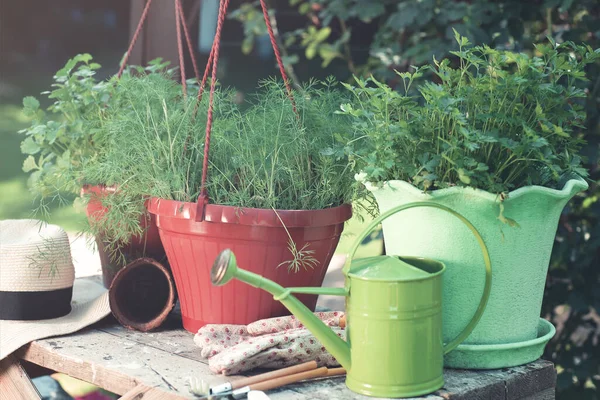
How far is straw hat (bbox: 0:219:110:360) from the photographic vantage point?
1389 millimetres

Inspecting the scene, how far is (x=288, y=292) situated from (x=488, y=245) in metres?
0.34

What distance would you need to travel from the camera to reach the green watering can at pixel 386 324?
1.04 meters

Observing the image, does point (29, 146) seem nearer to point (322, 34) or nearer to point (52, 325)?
point (52, 325)

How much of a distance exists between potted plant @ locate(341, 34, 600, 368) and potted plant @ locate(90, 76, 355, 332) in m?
0.14

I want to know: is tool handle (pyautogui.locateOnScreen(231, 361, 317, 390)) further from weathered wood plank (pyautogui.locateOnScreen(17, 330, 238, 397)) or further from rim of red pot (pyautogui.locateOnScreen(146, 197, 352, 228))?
rim of red pot (pyautogui.locateOnScreen(146, 197, 352, 228))

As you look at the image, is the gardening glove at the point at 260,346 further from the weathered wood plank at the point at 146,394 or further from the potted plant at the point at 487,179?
the potted plant at the point at 487,179

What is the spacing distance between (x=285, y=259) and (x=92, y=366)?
38 cm

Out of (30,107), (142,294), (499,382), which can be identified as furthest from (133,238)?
(499,382)

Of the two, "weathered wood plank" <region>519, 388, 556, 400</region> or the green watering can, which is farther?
"weathered wood plank" <region>519, 388, 556, 400</region>

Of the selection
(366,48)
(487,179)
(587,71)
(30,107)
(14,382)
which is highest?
(366,48)

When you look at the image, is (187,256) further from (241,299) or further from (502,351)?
(502,351)

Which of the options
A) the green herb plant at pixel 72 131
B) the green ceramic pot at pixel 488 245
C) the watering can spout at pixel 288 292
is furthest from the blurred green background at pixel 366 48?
the green ceramic pot at pixel 488 245

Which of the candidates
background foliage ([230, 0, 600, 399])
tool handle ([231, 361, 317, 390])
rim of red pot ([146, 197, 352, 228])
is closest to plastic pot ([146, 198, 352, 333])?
rim of red pot ([146, 197, 352, 228])

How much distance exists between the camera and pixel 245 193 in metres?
1.28
